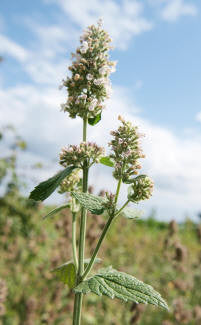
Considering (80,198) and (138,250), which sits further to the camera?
(138,250)

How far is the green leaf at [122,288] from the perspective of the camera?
150cm

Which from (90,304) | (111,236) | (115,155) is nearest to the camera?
(115,155)

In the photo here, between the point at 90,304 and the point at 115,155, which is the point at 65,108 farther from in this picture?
the point at 90,304

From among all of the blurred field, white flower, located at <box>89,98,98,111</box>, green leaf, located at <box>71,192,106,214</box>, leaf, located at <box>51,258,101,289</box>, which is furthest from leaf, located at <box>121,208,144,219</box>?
the blurred field

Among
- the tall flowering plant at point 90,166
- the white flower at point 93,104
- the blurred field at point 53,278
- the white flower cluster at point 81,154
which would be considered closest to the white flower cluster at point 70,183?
the tall flowering plant at point 90,166

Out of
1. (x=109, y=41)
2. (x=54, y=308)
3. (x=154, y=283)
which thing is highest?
(x=109, y=41)

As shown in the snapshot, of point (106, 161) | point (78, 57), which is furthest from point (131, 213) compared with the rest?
point (78, 57)

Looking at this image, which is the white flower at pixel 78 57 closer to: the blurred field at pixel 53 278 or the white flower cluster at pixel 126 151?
the white flower cluster at pixel 126 151

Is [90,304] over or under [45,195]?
under

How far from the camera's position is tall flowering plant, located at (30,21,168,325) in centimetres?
163

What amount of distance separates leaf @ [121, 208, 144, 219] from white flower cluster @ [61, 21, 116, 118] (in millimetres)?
549

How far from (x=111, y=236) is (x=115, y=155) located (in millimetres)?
7310

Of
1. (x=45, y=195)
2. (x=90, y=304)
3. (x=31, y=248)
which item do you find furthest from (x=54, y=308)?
(x=45, y=195)

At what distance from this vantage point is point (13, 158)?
6133mm
